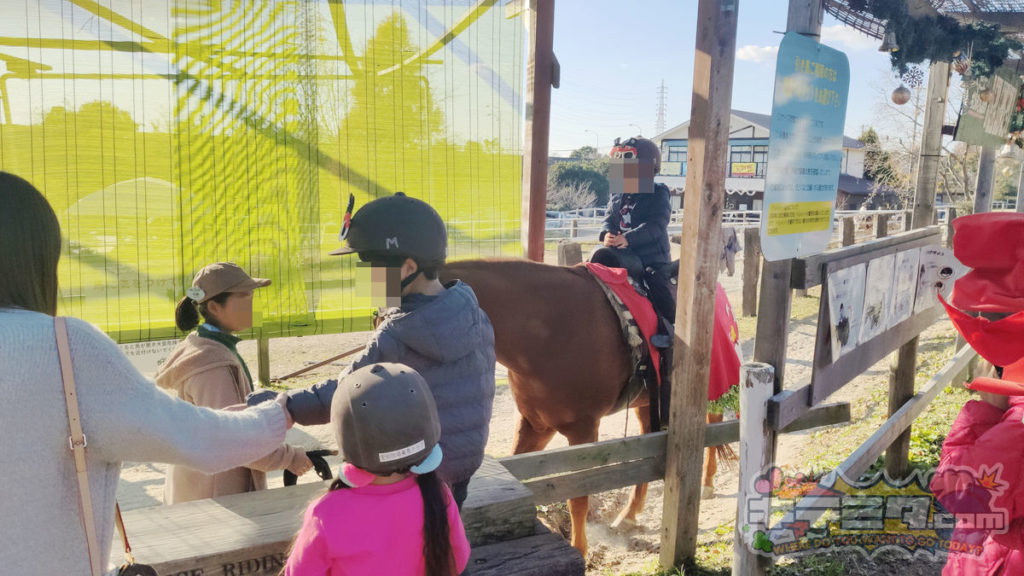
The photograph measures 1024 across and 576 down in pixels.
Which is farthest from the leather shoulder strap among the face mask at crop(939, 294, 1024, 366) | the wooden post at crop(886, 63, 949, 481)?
the wooden post at crop(886, 63, 949, 481)

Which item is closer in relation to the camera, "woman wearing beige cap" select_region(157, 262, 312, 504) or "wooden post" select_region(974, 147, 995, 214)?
"woman wearing beige cap" select_region(157, 262, 312, 504)

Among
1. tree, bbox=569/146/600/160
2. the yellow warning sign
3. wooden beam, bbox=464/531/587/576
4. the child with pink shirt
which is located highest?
tree, bbox=569/146/600/160

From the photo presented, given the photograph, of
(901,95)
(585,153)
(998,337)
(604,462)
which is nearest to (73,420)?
(998,337)

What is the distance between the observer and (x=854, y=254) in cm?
288

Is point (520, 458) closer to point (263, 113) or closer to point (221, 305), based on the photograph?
point (221, 305)

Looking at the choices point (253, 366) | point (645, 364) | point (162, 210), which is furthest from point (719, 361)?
point (253, 366)

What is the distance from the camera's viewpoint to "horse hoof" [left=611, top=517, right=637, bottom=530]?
425 centimetres

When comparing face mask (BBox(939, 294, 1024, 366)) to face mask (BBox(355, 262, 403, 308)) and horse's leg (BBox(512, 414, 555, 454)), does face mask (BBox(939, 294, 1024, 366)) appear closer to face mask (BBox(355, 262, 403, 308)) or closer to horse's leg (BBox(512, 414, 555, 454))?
face mask (BBox(355, 262, 403, 308))

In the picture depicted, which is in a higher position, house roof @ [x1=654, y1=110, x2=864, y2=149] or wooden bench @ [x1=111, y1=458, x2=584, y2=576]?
house roof @ [x1=654, y1=110, x2=864, y2=149]

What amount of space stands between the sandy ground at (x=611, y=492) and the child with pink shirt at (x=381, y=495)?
2.50 meters

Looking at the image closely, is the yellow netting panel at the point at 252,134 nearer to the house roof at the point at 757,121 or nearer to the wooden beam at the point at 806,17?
the wooden beam at the point at 806,17

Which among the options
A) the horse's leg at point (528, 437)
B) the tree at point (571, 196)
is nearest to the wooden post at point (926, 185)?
the horse's leg at point (528, 437)

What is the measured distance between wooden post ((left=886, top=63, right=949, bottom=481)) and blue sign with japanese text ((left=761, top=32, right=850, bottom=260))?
186 cm

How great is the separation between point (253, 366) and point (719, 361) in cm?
573
